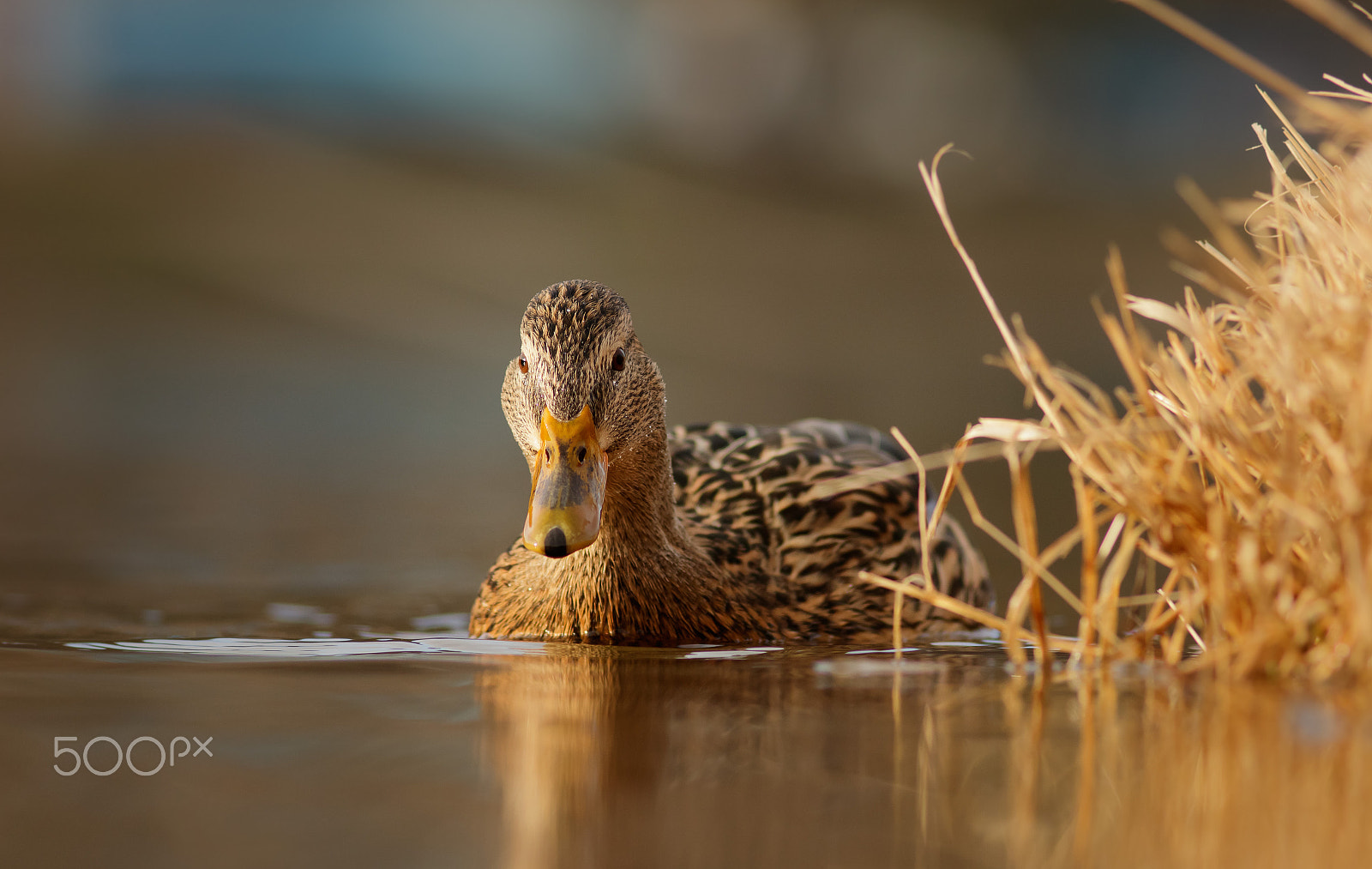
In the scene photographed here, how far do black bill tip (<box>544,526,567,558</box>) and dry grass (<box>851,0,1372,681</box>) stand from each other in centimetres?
97

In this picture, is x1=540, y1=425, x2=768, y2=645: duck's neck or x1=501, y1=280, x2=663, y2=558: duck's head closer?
x1=501, y1=280, x2=663, y2=558: duck's head

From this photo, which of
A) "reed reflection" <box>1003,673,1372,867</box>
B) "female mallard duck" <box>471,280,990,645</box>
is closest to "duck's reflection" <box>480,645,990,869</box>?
"reed reflection" <box>1003,673,1372,867</box>

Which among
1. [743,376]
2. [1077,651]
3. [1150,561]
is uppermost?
[743,376]

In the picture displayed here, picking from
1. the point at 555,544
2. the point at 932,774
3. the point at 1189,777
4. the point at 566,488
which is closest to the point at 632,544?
the point at 566,488

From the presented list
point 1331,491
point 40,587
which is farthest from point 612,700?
point 40,587

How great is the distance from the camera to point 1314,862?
164cm

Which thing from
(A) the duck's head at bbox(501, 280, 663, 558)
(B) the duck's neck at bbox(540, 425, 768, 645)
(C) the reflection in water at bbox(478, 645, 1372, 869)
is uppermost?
(A) the duck's head at bbox(501, 280, 663, 558)

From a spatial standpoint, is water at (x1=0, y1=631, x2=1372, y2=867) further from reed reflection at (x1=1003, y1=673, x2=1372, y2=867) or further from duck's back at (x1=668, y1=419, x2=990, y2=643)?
duck's back at (x1=668, y1=419, x2=990, y2=643)

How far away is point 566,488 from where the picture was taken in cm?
360

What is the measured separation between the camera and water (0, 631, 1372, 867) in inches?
70.1

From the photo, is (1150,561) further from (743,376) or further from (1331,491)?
(743,376)

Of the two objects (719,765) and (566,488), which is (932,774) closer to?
(719,765)

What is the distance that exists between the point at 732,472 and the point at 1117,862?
3.71 m

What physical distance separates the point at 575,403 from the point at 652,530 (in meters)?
0.71
